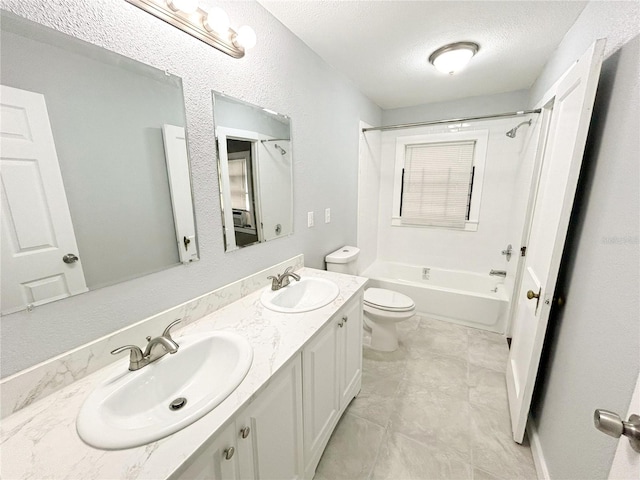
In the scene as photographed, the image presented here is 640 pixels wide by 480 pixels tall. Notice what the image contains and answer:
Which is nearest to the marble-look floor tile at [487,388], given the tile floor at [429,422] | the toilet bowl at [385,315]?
the tile floor at [429,422]

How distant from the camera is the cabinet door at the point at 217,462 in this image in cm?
64

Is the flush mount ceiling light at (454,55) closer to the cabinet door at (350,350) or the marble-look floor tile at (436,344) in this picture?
the cabinet door at (350,350)

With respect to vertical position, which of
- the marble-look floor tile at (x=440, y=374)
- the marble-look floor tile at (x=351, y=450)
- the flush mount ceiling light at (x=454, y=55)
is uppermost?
the flush mount ceiling light at (x=454, y=55)

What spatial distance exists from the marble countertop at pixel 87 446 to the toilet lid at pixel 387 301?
1244 millimetres

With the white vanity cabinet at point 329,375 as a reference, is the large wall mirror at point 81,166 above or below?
above

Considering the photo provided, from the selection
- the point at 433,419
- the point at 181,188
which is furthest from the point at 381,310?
the point at 181,188

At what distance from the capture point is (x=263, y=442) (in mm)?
892

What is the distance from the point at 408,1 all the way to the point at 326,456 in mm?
2453

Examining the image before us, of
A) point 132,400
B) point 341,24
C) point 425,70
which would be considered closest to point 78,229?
point 132,400

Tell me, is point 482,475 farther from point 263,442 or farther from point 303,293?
point 303,293

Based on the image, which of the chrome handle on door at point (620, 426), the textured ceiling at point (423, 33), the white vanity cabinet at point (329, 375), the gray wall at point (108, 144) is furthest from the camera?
the textured ceiling at point (423, 33)

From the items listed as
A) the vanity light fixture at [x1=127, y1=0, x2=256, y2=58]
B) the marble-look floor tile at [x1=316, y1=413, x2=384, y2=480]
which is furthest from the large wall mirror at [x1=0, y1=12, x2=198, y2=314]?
the marble-look floor tile at [x1=316, y1=413, x2=384, y2=480]

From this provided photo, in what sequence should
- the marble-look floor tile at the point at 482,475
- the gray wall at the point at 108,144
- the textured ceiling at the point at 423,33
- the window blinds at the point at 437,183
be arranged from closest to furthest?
the gray wall at the point at 108,144
the marble-look floor tile at the point at 482,475
the textured ceiling at the point at 423,33
the window blinds at the point at 437,183

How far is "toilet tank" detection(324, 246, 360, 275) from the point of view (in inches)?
86.0
